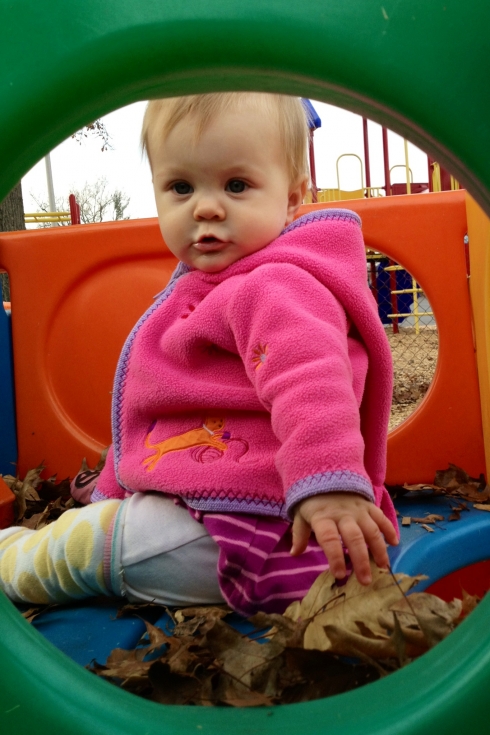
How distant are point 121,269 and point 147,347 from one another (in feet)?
2.84

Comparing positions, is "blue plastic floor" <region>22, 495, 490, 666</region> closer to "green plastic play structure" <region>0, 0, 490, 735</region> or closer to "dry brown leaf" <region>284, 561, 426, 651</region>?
"dry brown leaf" <region>284, 561, 426, 651</region>

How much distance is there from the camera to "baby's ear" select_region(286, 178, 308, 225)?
1458 millimetres

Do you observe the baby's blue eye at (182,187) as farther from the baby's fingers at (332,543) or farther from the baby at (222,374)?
the baby's fingers at (332,543)

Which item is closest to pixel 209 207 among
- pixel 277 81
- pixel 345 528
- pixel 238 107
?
pixel 238 107

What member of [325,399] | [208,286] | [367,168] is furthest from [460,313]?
[367,168]

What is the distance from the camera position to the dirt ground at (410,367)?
14.8ft

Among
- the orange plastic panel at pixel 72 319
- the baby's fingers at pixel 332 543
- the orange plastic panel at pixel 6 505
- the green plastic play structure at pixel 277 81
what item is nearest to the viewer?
the green plastic play structure at pixel 277 81

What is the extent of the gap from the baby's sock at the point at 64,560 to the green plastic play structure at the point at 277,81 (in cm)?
52

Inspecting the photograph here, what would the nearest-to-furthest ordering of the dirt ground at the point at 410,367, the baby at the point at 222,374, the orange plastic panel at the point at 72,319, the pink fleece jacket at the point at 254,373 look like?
1. the pink fleece jacket at the point at 254,373
2. the baby at the point at 222,374
3. the orange plastic panel at the point at 72,319
4. the dirt ground at the point at 410,367

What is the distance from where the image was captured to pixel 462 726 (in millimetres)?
709

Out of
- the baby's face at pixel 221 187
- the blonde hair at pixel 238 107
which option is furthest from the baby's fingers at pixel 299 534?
the blonde hair at pixel 238 107

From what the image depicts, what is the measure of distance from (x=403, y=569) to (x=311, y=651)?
1.97 ft

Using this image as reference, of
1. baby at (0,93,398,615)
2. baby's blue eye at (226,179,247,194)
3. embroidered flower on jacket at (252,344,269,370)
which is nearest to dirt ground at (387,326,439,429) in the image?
baby at (0,93,398,615)

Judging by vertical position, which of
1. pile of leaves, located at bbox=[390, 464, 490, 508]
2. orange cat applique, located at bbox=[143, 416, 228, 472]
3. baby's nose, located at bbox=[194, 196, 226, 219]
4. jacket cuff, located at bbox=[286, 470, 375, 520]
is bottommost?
pile of leaves, located at bbox=[390, 464, 490, 508]
